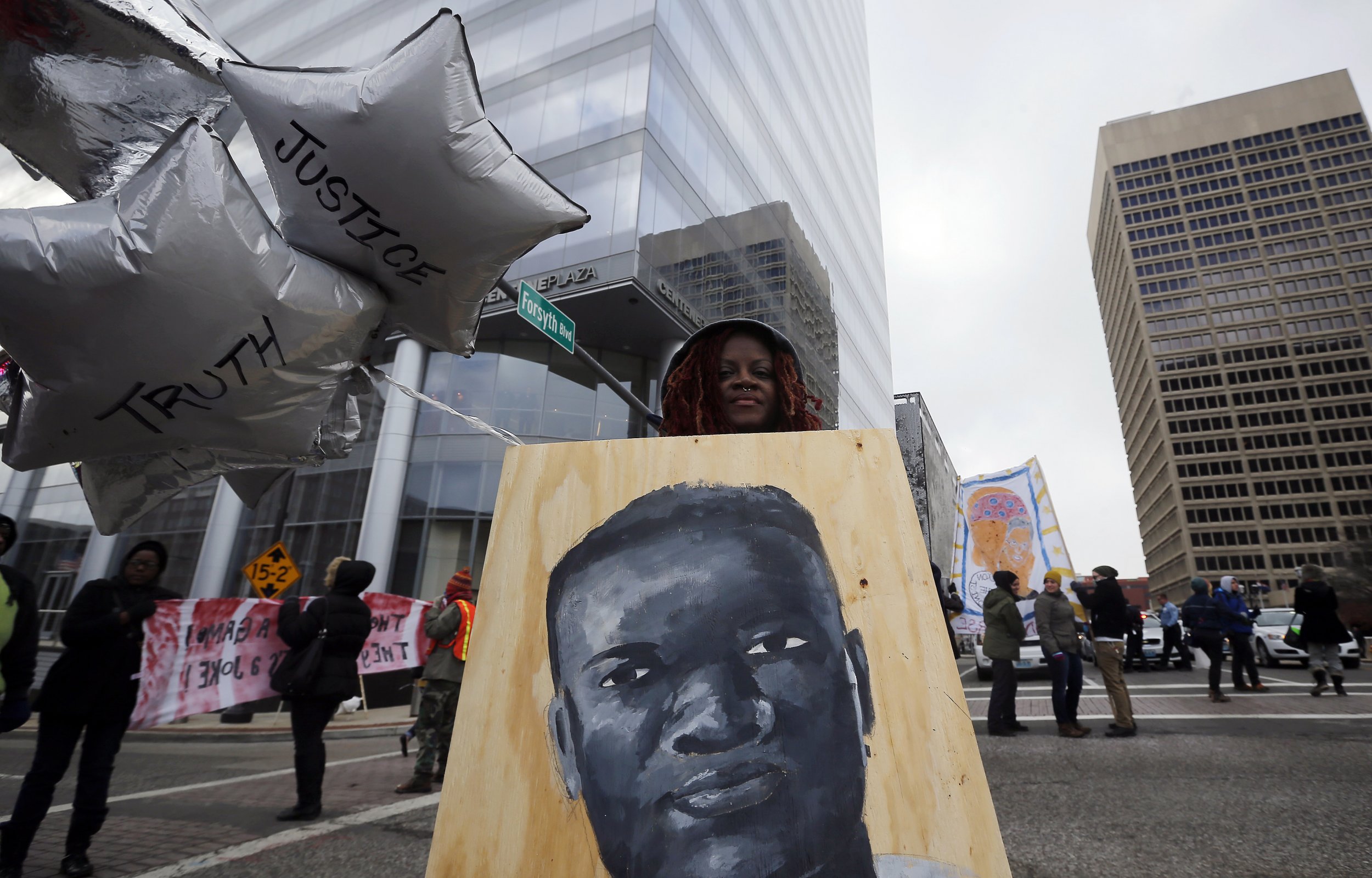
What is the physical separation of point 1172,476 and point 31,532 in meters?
123

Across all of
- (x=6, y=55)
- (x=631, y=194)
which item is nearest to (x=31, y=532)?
(x=631, y=194)

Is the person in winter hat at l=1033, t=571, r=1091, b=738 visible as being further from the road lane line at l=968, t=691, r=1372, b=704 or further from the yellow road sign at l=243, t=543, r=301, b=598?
the yellow road sign at l=243, t=543, r=301, b=598

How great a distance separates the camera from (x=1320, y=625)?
7.90 metres

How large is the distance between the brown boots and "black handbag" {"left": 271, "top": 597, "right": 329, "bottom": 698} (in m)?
1.22

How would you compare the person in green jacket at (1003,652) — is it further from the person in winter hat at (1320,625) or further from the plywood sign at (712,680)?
the plywood sign at (712,680)

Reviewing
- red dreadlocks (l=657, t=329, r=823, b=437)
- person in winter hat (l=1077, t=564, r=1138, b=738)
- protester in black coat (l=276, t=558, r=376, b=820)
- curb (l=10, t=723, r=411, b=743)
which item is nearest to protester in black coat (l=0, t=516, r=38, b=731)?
protester in black coat (l=276, t=558, r=376, b=820)

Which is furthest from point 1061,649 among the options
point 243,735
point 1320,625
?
point 243,735

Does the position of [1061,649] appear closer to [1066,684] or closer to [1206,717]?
[1066,684]

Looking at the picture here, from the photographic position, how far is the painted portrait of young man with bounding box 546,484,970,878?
1113 mm

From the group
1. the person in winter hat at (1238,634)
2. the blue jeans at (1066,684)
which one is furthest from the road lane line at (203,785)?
the person in winter hat at (1238,634)

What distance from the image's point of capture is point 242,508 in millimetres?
19000

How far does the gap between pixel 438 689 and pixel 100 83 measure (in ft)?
14.5

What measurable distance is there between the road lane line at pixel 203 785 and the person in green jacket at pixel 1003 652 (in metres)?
5.78

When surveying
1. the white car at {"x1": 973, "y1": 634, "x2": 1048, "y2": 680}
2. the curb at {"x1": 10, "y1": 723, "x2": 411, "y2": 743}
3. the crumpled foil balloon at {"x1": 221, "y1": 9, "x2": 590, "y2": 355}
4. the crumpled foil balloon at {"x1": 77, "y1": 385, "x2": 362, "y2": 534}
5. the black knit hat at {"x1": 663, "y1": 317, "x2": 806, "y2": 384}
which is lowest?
the curb at {"x1": 10, "y1": 723, "x2": 411, "y2": 743}
